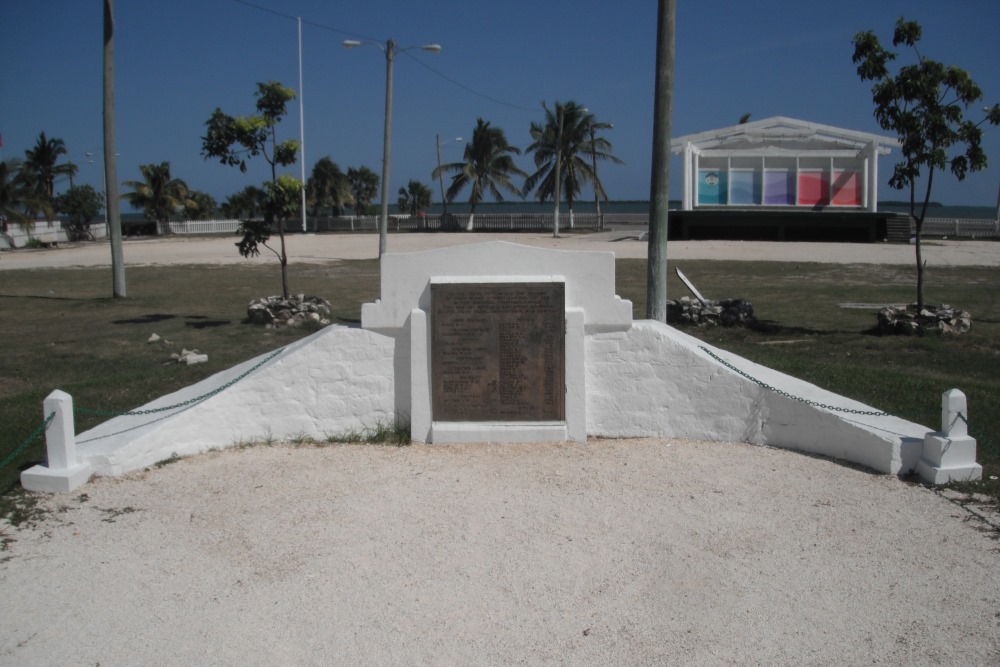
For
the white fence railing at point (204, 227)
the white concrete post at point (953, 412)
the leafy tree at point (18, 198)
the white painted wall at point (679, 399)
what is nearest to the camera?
the white concrete post at point (953, 412)

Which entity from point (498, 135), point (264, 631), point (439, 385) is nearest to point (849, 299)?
point (439, 385)

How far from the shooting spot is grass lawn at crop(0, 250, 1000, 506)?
30.8ft

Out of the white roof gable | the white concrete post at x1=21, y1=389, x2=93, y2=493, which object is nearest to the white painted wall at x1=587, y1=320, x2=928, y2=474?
the white concrete post at x1=21, y1=389, x2=93, y2=493

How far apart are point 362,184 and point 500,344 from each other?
67.3 m

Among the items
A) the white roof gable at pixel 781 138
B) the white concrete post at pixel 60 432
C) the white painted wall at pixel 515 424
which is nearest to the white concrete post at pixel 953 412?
the white painted wall at pixel 515 424

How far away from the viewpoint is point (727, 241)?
3725 cm

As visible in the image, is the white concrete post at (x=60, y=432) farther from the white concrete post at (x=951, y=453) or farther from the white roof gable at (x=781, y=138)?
the white roof gable at (x=781, y=138)

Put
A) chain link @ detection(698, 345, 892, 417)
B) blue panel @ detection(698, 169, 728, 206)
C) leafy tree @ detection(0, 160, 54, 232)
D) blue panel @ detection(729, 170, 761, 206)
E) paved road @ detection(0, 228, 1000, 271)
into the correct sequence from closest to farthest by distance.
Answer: chain link @ detection(698, 345, 892, 417) → paved road @ detection(0, 228, 1000, 271) → blue panel @ detection(729, 170, 761, 206) → blue panel @ detection(698, 169, 728, 206) → leafy tree @ detection(0, 160, 54, 232)

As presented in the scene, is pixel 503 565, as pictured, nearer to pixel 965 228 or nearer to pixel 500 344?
pixel 500 344

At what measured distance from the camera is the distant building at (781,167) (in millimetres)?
37656

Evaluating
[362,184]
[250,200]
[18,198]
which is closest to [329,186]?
[362,184]

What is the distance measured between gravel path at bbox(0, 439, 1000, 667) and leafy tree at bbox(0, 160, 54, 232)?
4160cm

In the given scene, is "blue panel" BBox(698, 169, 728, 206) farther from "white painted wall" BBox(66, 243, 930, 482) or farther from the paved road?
"white painted wall" BBox(66, 243, 930, 482)

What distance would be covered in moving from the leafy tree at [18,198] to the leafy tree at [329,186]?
19992mm
